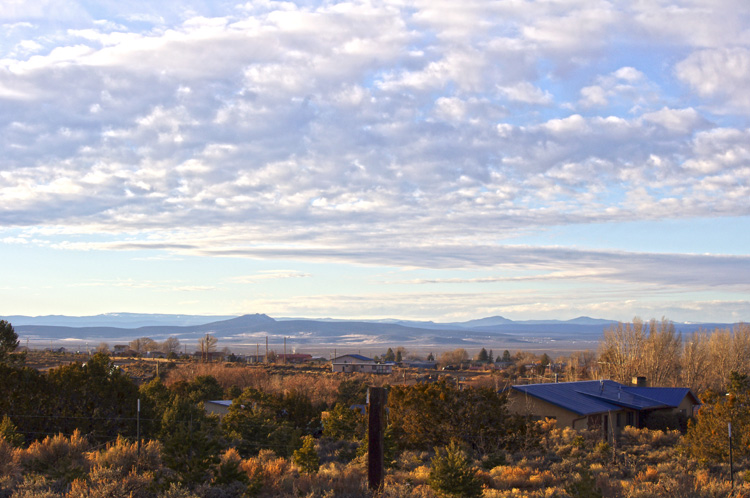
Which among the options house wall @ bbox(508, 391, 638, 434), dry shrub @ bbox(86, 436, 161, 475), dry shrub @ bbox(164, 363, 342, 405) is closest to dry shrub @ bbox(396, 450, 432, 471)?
dry shrub @ bbox(86, 436, 161, 475)

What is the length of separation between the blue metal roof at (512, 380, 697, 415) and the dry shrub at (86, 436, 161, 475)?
104ft

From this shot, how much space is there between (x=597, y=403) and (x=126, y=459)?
127 feet

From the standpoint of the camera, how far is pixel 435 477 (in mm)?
14148

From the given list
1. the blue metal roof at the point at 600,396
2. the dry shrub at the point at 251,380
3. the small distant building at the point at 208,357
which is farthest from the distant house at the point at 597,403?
the small distant building at the point at 208,357

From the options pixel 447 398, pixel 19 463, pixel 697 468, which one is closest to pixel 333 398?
pixel 447 398

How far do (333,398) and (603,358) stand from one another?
128ft

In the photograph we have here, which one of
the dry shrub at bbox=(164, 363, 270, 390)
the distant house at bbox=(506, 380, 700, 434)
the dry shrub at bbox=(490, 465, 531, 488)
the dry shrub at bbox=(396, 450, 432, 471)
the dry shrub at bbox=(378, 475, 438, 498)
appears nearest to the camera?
the dry shrub at bbox=(378, 475, 438, 498)

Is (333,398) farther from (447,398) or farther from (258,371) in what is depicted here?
(447,398)

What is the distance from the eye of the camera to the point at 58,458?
1739cm

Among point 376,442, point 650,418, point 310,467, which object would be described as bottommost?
point 650,418

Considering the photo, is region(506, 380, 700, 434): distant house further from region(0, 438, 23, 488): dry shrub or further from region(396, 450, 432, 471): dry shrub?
region(0, 438, 23, 488): dry shrub

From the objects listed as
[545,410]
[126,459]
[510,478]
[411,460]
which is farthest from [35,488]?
[545,410]

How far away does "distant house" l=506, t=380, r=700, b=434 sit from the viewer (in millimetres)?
43969

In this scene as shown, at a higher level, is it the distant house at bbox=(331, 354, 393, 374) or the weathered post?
the weathered post
